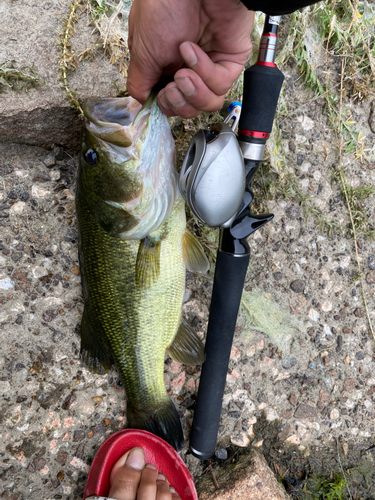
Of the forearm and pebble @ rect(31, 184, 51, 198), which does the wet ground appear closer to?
pebble @ rect(31, 184, 51, 198)

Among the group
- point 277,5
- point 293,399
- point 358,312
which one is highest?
point 277,5

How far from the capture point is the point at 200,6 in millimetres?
1436

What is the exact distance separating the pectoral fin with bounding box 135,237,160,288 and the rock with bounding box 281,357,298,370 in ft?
3.54

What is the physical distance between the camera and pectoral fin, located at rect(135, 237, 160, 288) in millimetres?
1776

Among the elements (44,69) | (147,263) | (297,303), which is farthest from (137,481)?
(44,69)

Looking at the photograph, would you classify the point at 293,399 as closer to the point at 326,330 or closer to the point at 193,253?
the point at 326,330

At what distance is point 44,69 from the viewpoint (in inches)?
76.6

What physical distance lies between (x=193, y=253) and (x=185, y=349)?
52 cm

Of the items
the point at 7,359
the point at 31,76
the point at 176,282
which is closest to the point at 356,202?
the point at 176,282

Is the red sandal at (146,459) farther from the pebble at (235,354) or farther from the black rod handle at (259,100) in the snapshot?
the black rod handle at (259,100)

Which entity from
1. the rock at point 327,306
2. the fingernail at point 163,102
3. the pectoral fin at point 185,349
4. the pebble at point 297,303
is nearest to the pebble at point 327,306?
the rock at point 327,306

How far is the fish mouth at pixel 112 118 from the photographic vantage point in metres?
1.50

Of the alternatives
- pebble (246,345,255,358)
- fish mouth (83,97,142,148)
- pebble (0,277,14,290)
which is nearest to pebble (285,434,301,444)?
pebble (246,345,255,358)

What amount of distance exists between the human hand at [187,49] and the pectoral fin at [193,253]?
0.63 metres
